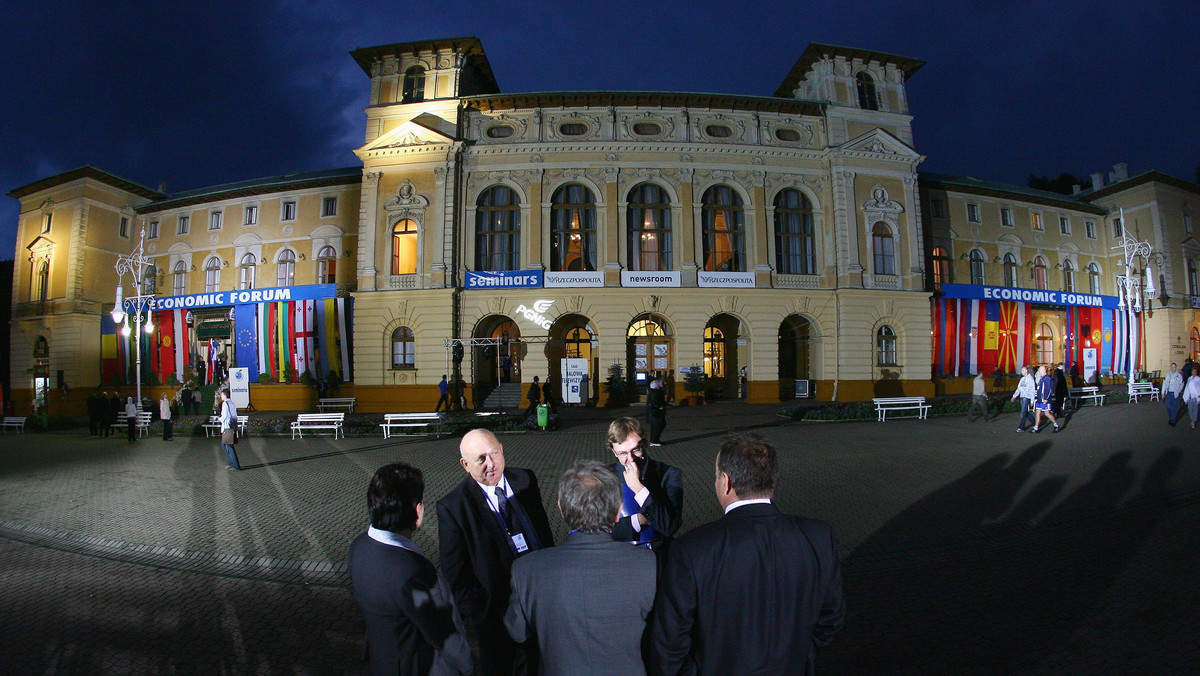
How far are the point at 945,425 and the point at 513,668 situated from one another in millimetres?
17857

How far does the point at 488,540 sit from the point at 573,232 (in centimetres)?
2480

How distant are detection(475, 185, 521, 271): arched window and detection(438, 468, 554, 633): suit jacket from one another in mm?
24606

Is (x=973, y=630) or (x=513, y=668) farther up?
(x=513, y=668)

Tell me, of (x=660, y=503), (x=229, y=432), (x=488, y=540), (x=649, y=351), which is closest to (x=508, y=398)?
(x=649, y=351)

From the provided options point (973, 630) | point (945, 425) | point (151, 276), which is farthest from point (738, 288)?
point (151, 276)

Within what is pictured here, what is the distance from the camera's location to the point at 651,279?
2616 centimetres

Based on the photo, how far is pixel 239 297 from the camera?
29531 millimetres

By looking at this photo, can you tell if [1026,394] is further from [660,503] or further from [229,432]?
[229,432]

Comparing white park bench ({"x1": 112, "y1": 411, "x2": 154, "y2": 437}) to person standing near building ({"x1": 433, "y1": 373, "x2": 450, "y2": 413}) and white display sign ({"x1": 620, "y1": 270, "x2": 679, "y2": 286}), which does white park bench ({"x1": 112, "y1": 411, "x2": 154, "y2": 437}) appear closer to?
person standing near building ({"x1": 433, "y1": 373, "x2": 450, "y2": 413})

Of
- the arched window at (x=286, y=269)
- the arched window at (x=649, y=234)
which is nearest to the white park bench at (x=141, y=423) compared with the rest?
the arched window at (x=286, y=269)

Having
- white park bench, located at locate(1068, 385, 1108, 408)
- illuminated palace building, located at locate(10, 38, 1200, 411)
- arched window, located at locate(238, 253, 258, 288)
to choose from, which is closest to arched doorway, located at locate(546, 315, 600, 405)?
illuminated palace building, located at locate(10, 38, 1200, 411)

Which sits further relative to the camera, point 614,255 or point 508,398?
point 508,398

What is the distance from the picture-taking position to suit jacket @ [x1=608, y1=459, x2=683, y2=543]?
10.7 feet

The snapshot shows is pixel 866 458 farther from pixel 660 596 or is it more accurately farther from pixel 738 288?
pixel 738 288
